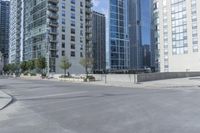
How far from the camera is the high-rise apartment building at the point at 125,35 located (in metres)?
111

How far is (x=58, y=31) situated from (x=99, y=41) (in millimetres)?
30056

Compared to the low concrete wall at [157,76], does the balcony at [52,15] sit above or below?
above

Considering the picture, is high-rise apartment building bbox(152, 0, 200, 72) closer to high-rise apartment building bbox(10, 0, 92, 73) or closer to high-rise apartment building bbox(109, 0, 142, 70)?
high-rise apartment building bbox(10, 0, 92, 73)

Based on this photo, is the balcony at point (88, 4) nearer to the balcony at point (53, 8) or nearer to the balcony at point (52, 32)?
the balcony at point (53, 8)

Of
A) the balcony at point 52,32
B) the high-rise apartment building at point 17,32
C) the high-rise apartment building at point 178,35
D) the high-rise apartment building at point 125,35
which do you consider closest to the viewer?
the high-rise apartment building at point 178,35

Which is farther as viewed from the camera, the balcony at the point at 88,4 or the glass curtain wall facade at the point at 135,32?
the glass curtain wall facade at the point at 135,32

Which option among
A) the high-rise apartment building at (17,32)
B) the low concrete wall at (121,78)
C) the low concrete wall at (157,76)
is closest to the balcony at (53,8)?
the high-rise apartment building at (17,32)

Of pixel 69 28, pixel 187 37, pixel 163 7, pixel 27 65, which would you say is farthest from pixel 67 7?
pixel 187 37

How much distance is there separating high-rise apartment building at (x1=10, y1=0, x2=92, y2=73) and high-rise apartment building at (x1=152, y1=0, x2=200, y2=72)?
30.7 m

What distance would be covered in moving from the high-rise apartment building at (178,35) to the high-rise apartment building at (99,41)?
38251mm

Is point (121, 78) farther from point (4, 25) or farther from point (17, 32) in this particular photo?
point (4, 25)

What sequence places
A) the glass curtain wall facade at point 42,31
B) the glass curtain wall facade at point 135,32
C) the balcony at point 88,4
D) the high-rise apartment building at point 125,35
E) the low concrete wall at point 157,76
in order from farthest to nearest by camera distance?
the glass curtain wall facade at point 135,32 → the high-rise apartment building at point 125,35 → the balcony at point 88,4 → the glass curtain wall facade at point 42,31 → the low concrete wall at point 157,76

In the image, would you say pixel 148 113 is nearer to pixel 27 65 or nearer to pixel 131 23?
pixel 27 65

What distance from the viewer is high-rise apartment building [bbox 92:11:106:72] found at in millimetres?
111125
